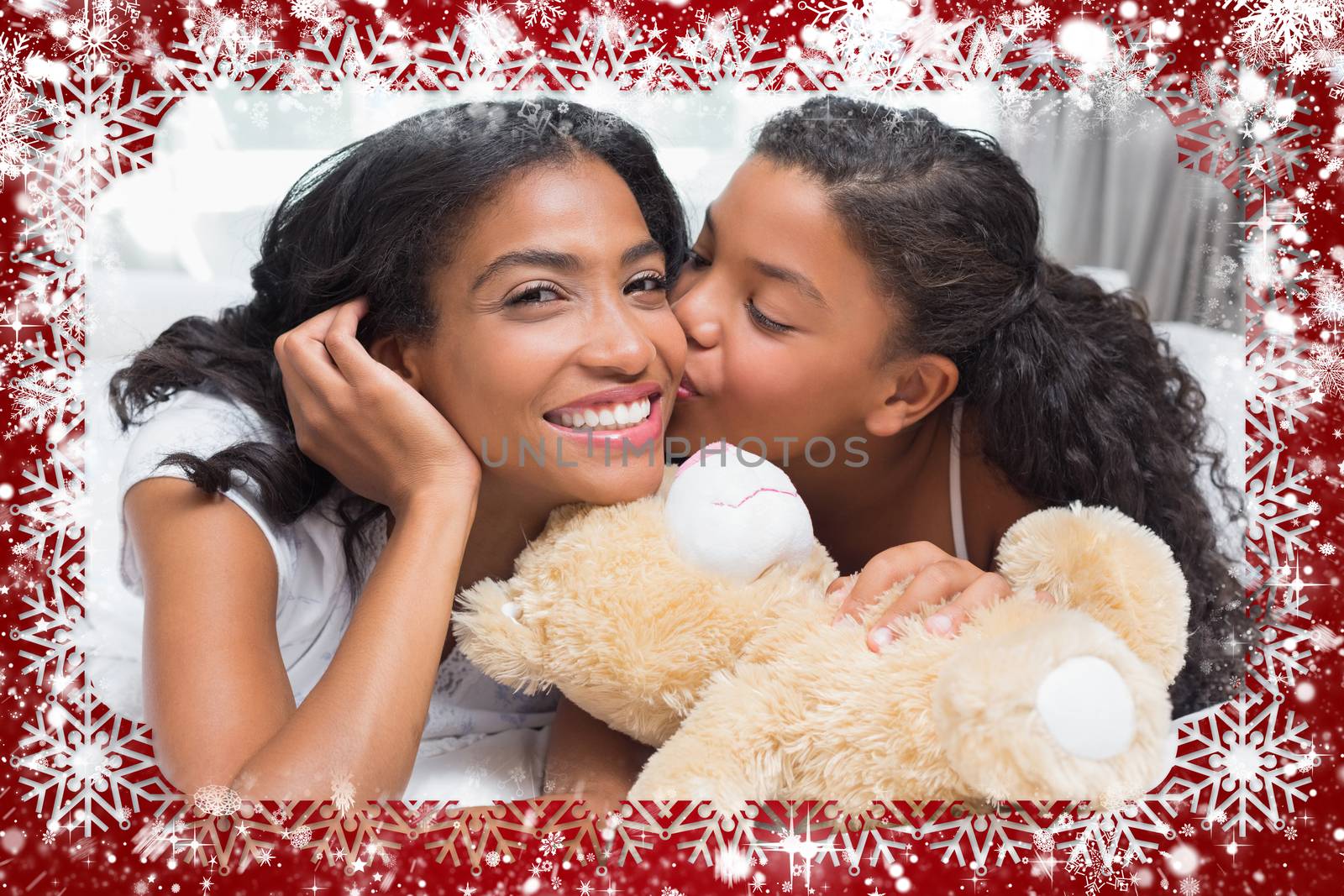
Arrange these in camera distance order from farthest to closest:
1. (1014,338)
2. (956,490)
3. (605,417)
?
(956,490) → (1014,338) → (605,417)

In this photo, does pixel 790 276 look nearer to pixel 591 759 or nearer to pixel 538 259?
pixel 538 259

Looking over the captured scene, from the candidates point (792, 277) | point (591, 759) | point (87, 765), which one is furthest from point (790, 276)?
point (87, 765)

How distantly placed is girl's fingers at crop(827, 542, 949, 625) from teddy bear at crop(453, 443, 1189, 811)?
1 centimetres

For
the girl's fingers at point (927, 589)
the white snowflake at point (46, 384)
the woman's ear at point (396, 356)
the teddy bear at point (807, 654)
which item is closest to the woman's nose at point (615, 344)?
the teddy bear at point (807, 654)

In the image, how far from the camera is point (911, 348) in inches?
48.0

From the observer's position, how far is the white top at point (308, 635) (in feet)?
3.46

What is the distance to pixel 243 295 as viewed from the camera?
1516 millimetres

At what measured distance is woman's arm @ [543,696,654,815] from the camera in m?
1.07

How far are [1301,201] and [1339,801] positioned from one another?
572 mm

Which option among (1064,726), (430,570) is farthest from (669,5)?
(1064,726)

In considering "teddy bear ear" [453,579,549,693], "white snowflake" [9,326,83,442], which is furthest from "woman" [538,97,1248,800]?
"white snowflake" [9,326,83,442]

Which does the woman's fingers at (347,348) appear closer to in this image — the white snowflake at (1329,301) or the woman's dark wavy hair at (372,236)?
the woman's dark wavy hair at (372,236)

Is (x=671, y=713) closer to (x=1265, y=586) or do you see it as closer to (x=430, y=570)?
(x=430, y=570)

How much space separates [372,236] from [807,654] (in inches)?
25.0
